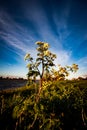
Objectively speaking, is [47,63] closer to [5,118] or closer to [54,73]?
[54,73]

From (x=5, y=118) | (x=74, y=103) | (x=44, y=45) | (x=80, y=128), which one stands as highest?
(x=44, y=45)

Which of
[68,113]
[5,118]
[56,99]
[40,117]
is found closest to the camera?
[40,117]

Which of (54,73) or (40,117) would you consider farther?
(54,73)

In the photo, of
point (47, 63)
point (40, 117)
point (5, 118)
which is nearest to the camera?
point (40, 117)

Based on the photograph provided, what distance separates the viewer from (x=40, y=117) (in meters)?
3.44

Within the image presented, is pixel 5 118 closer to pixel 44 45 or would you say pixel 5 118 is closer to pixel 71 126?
pixel 71 126

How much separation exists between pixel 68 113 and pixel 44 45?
3.13 metres

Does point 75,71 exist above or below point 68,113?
above

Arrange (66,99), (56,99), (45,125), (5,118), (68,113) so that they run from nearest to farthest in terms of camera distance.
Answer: (45,125) → (5,118) → (68,113) → (56,99) → (66,99)

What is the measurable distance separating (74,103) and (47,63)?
6.40ft

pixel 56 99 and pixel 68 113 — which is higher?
pixel 56 99

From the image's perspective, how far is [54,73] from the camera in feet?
20.7

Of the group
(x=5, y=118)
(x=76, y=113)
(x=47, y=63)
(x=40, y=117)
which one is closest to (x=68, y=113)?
(x=76, y=113)

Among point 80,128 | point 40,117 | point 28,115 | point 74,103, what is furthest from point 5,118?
point 74,103
